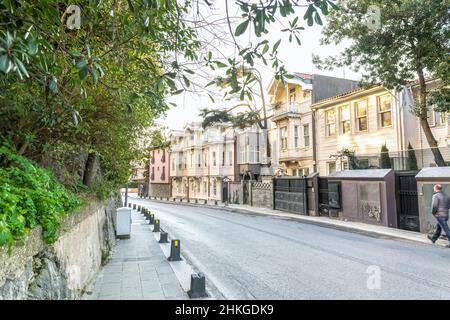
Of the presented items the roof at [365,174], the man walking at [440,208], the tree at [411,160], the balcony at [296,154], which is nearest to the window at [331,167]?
the balcony at [296,154]

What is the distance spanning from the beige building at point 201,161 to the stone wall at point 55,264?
2551cm

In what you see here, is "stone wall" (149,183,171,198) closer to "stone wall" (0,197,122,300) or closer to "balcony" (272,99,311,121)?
"balcony" (272,99,311,121)

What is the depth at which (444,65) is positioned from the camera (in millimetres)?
11469

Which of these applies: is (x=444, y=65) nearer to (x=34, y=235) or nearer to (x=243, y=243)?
(x=243, y=243)

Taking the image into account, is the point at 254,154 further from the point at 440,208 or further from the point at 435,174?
the point at 440,208

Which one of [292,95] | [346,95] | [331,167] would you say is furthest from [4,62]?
[292,95]

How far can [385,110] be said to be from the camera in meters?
18.9

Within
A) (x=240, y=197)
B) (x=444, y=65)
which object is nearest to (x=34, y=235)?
(x=444, y=65)

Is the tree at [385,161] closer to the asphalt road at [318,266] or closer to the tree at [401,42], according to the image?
the tree at [401,42]

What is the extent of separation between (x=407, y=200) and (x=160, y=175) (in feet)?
169

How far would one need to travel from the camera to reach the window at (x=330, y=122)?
2284 cm

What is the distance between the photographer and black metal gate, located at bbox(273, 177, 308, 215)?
787 inches

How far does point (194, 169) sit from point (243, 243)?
35488mm

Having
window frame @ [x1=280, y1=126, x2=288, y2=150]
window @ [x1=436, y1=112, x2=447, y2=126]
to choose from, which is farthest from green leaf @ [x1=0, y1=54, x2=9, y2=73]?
window frame @ [x1=280, y1=126, x2=288, y2=150]
